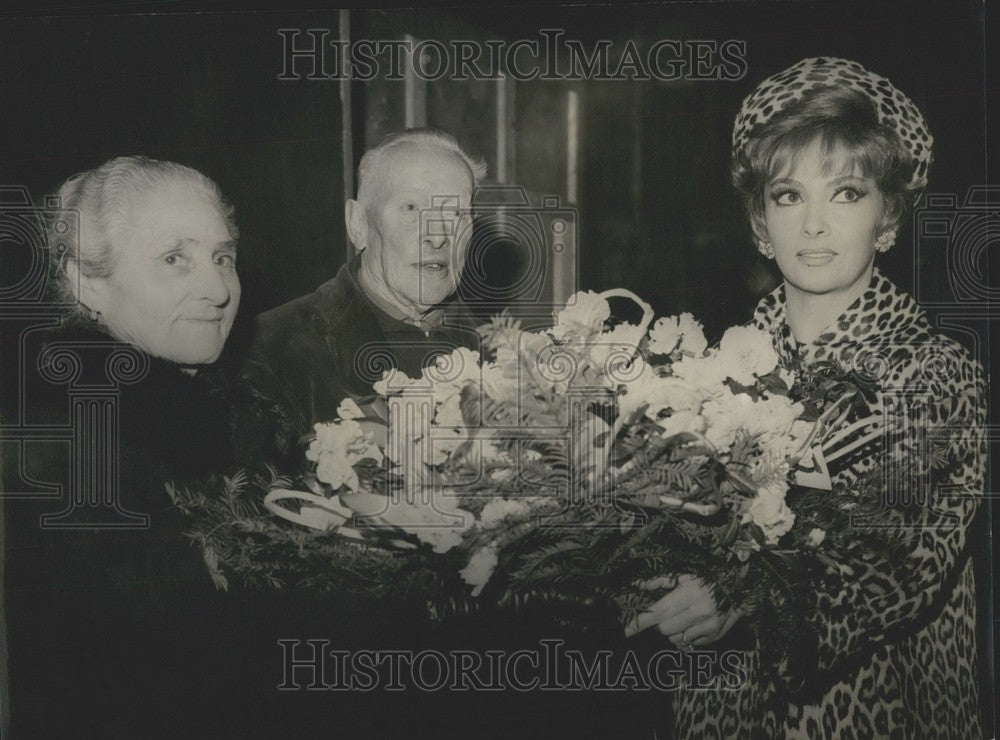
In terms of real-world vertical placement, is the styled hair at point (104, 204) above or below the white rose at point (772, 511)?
above

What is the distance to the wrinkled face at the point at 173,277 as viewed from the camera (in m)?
2.45

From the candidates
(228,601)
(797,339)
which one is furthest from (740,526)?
(228,601)

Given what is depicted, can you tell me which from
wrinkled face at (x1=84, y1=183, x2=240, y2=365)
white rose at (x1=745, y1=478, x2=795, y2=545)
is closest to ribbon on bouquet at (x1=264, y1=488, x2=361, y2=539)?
wrinkled face at (x1=84, y1=183, x2=240, y2=365)

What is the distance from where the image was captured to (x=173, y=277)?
8.06 ft

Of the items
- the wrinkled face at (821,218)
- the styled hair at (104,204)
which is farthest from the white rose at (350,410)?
the wrinkled face at (821,218)

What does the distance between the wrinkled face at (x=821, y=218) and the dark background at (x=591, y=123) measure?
0.25ft

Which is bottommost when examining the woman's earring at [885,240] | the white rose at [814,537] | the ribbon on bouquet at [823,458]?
the white rose at [814,537]

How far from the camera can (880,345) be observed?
244 cm
